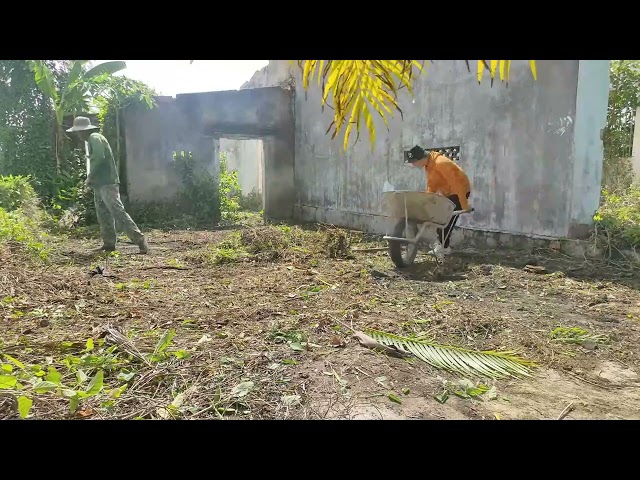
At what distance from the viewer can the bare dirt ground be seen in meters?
2.42

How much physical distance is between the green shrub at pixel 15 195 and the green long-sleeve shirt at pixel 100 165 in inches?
136

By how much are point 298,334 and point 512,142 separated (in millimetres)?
5576

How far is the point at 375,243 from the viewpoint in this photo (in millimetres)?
8750

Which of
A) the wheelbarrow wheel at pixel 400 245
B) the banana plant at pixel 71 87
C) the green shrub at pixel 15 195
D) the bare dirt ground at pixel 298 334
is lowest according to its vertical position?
the bare dirt ground at pixel 298 334

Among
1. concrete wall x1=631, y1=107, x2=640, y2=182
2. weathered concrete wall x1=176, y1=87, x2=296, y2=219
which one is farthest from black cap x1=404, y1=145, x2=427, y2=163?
weathered concrete wall x1=176, y1=87, x2=296, y2=219

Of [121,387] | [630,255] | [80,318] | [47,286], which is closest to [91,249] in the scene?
[47,286]

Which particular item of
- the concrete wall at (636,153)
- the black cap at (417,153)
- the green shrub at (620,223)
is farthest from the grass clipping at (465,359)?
the concrete wall at (636,153)

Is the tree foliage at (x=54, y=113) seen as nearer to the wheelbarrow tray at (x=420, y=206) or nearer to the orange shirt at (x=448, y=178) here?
the wheelbarrow tray at (x=420, y=206)

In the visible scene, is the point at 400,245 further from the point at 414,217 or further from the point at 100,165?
the point at 100,165

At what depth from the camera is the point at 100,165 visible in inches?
284

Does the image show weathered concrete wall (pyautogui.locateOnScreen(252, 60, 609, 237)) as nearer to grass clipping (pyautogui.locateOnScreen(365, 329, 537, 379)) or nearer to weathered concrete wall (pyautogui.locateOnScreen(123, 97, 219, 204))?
grass clipping (pyautogui.locateOnScreen(365, 329, 537, 379))

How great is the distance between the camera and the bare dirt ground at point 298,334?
2.42 metres

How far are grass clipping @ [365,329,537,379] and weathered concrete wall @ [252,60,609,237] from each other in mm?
4282

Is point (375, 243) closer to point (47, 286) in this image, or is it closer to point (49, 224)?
point (47, 286)
